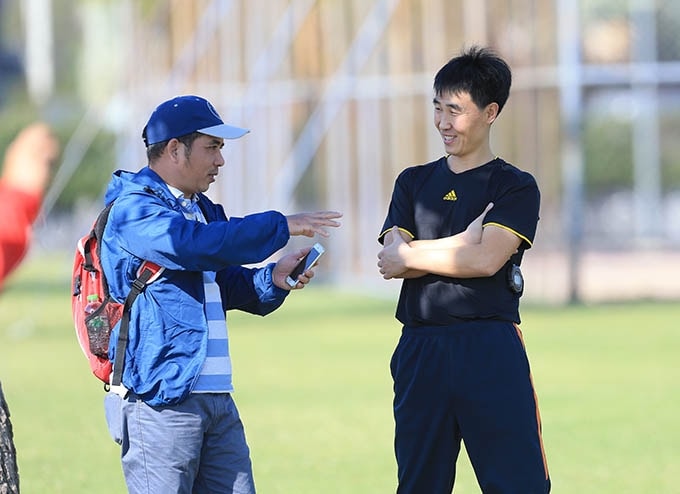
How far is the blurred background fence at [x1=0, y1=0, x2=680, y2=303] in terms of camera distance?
2375 cm

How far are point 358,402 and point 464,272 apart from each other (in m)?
7.46

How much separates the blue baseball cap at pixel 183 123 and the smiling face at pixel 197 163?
4 centimetres

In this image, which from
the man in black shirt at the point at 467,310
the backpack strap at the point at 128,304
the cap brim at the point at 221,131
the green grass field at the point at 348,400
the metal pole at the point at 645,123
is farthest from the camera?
the metal pole at the point at 645,123

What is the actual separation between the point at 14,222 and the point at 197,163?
3165 mm

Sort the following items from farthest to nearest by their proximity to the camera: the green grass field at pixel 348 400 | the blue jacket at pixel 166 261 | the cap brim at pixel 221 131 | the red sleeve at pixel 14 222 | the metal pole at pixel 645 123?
1. the metal pole at pixel 645 123
2. the green grass field at pixel 348 400
3. the red sleeve at pixel 14 222
4. the cap brim at pixel 221 131
5. the blue jacket at pixel 166 261

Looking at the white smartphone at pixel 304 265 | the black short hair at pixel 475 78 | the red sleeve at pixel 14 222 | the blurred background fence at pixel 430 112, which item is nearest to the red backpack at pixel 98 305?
the white smartphone at pixel 304 265

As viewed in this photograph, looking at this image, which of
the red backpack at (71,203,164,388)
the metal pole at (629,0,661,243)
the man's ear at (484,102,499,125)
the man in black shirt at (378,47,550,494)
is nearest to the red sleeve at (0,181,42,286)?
the red backpack at (71,203,164,388)

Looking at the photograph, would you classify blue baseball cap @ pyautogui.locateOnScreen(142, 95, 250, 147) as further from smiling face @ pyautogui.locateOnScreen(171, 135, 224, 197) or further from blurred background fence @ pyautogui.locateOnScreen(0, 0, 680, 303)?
blurred background fence @ pyautogui.locateOnScreen(0, 0, 680, 303)

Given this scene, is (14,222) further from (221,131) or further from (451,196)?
(451,196)

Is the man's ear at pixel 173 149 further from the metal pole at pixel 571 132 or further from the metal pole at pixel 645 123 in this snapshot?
the metal pole at pixel 645 123

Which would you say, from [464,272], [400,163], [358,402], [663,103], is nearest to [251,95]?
[400,163]

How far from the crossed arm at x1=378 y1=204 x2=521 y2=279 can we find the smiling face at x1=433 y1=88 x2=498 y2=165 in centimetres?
23

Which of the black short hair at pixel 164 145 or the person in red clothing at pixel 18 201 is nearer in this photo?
the black short hair at pixel 164 145

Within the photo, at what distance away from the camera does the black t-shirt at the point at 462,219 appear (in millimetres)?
5887
